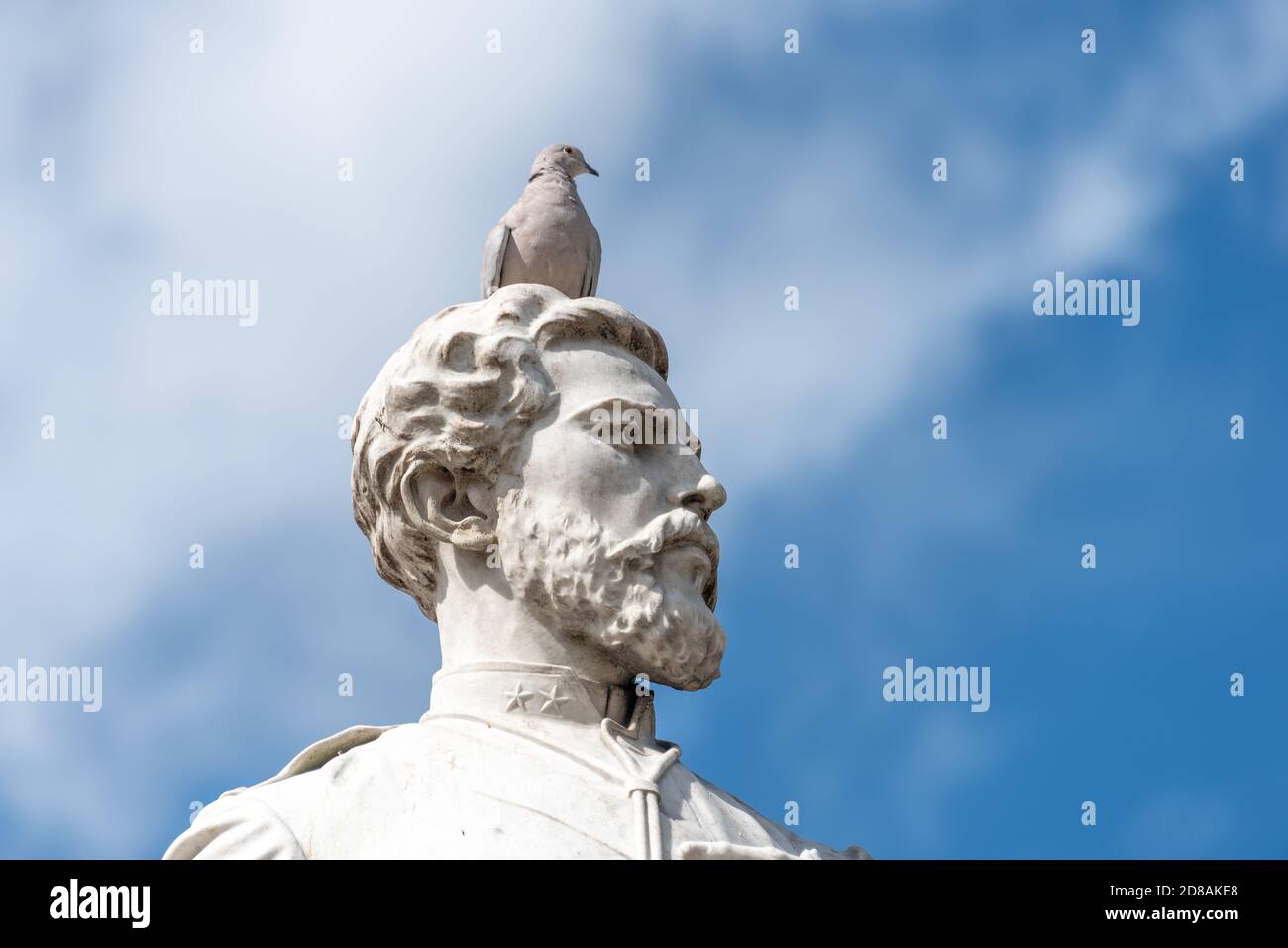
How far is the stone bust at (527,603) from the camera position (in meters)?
11.0

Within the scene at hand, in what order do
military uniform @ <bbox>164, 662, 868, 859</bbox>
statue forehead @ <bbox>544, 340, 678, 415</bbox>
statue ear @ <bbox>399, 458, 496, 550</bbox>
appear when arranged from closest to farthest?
military uniform @ <bbox>164, 662, 868, 859</bbox>
statue ear @ <bbox>399, 458, 496, 550</bbox>
statue forehead @ <bbox>544, 340, 678, 415</bbox>

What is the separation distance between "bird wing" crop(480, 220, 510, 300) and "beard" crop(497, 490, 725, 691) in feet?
8.80

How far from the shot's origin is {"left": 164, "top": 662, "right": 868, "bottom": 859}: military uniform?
1073cm

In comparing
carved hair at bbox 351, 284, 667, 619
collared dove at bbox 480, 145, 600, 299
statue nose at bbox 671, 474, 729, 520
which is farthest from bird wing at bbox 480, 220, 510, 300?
statue nose at bbox 671, 474, 729, 520

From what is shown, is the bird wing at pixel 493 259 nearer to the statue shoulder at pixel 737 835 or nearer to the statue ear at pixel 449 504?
the statue ear at pixel 449 504

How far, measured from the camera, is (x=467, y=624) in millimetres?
11766

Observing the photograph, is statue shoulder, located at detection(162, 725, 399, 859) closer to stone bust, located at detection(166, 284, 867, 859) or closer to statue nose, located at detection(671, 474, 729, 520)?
stone bust, located at detection(166, 284, 867, 859)

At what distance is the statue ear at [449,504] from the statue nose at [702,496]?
2.72 feet

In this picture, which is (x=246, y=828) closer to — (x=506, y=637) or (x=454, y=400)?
(x=506, y=637)

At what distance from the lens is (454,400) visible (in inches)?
463

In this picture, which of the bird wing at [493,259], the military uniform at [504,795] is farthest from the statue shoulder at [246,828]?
the bird wing at [493,259]

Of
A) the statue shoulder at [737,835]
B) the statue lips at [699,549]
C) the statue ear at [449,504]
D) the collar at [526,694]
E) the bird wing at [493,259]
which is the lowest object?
the statue shoulder at [737,835]
